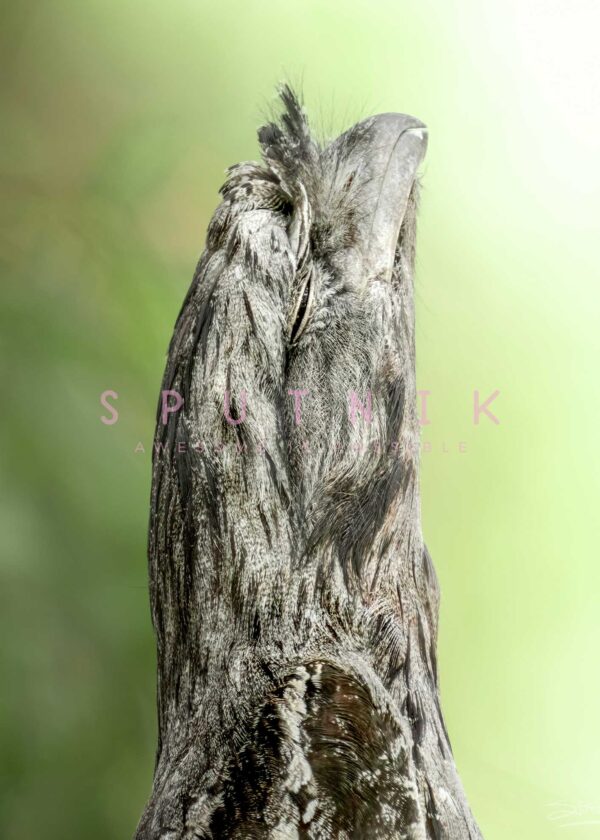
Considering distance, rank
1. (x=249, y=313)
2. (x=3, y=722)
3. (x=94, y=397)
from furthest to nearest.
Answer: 1. (x=94, y=397)
2. (x=3, y=722)
3. (x=249, y=313)

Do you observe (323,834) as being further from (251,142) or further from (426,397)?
(251,142)

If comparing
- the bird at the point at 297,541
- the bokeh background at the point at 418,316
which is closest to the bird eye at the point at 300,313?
the bird at the point at 297,541

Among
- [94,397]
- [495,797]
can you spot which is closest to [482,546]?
[495,797]

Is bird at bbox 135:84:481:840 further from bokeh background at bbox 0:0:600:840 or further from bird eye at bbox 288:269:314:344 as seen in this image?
bokeh background at bbox 0:0:600:840

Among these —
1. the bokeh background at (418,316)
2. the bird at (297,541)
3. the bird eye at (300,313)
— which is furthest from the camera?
the bokeh background at (418,316)

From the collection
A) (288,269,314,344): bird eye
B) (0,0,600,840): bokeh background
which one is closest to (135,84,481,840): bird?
(288,269,314,344): bird eye

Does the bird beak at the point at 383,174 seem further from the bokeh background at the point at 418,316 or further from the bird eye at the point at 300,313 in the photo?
the bokeh background at the point at 418,316

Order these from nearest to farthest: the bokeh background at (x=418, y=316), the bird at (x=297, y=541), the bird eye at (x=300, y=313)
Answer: the bird at (x=297, y=541), the bird eye at (x=300, y=313), the bokeh background at (x=418, y=316)
